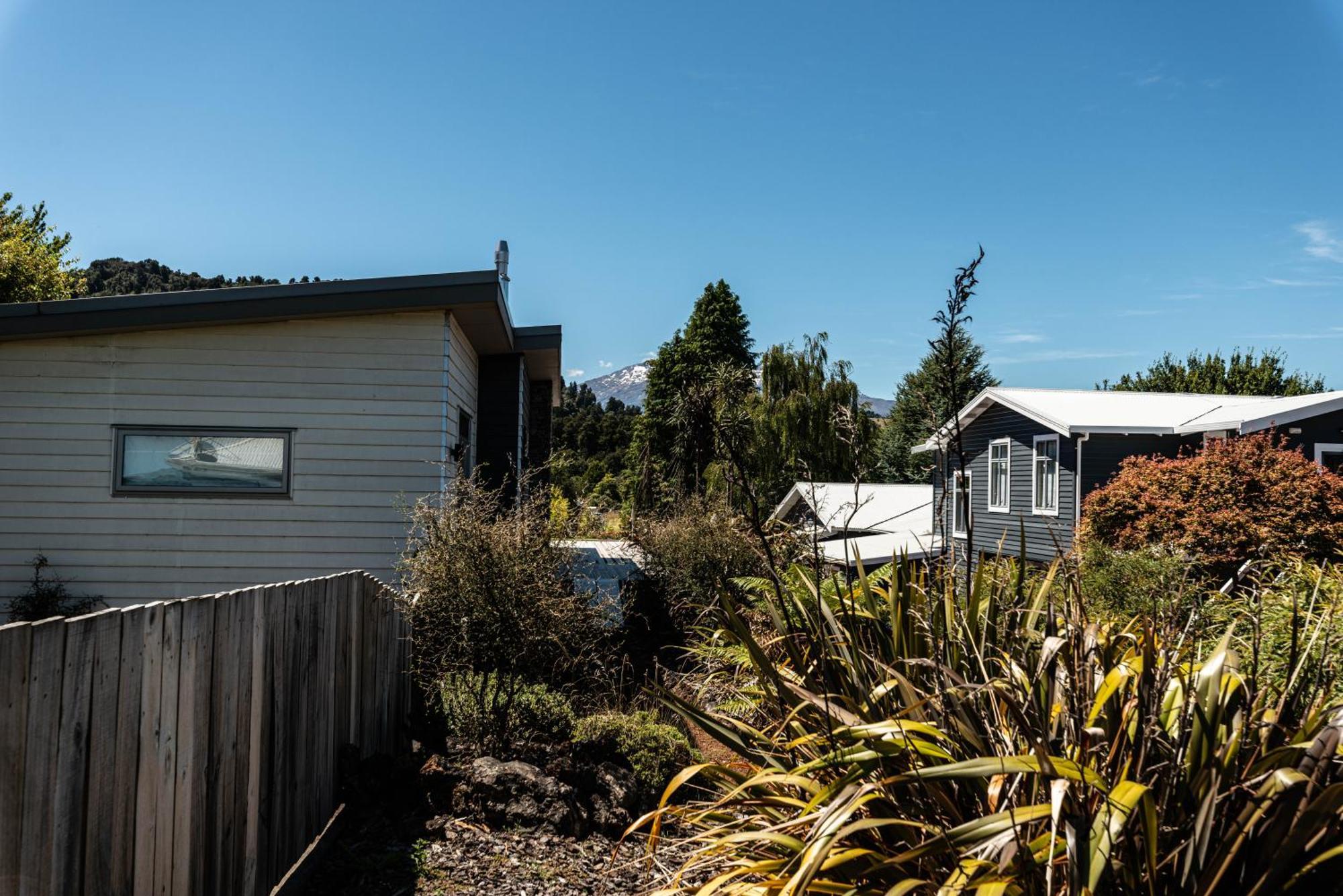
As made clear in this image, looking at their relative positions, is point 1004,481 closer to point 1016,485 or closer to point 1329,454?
point 1016,485

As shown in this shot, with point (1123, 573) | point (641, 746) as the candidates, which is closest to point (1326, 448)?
point (1123, 573)

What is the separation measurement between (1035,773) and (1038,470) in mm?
20186

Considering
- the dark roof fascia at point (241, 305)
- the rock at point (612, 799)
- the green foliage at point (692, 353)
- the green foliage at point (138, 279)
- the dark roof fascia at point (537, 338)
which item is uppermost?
the green foliage at point (138, 279)

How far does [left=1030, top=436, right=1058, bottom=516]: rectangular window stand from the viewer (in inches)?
784

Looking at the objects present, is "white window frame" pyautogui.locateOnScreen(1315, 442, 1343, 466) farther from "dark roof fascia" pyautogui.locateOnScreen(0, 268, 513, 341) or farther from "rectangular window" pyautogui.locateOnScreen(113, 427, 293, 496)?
"rectangular window" pyautogui.locateOnScreen(113, 427, 293, 496)

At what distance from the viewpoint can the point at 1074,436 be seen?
18.9m

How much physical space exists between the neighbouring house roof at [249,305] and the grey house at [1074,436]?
10.1 metres

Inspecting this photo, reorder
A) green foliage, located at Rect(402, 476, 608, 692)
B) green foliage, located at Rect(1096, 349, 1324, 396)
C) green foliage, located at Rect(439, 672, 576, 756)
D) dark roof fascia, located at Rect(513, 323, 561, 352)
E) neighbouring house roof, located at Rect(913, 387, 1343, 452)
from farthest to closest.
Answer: green foliage, located at Rect(1096, 349, 1324, 396) < neighbouring house roof, located at Rect(913, 387, 1343, 452) < dark roof fascia, located at Rect(513, 323, 561, 352) < green foliage, located at Rect(402, 476, 608, 692) < green foliage, located at Rect(439, 672, 576, 756)

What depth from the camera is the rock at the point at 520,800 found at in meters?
4.59

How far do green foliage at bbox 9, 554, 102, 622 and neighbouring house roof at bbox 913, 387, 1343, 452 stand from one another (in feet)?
51.1

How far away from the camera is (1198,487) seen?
564 inches

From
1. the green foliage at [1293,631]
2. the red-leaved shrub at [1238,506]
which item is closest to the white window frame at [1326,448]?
the red-leaved shrub at [1238,506]

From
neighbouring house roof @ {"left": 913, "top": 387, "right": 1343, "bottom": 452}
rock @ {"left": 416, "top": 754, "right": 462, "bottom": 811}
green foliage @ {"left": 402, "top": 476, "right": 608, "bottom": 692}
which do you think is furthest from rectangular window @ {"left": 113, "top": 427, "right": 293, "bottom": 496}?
neighbouring house roof @ {"left": 913, "top": 387, "right": 1343, "bottom": 452}

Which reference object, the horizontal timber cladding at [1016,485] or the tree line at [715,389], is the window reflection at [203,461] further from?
the horizontal timber cladding at [1016,485]
